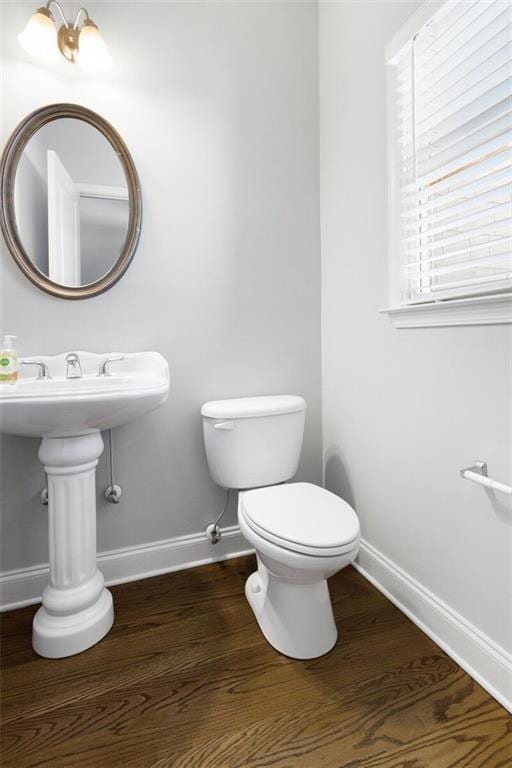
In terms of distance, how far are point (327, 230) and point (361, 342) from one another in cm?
59

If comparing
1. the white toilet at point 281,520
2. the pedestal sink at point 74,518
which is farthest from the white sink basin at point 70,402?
the white toilet at point 281,520

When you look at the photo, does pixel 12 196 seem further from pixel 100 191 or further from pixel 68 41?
pixel 68 41

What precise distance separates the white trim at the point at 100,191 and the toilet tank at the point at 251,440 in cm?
88

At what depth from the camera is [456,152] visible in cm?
113

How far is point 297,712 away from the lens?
1.04 metres

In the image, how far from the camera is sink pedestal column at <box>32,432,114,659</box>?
1236 mm

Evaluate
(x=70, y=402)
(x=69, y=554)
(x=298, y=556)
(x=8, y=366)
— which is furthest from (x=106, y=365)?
(x=298, y=556)

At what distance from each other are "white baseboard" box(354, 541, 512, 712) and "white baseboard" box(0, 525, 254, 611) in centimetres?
60

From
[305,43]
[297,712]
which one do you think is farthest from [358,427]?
[305,43]

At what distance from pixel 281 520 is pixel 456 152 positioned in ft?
3.87

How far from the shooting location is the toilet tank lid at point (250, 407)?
150 centimetres

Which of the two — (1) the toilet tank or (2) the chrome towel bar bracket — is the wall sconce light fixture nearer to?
(1) the toilet tank

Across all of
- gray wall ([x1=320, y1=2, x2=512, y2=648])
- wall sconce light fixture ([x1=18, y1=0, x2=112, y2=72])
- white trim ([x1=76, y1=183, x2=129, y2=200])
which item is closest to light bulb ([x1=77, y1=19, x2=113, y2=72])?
wall sconce light fixture ([x1=18, y1=0, x2=112, y2=72])

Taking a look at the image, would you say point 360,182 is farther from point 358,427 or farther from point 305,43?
point 358,427
